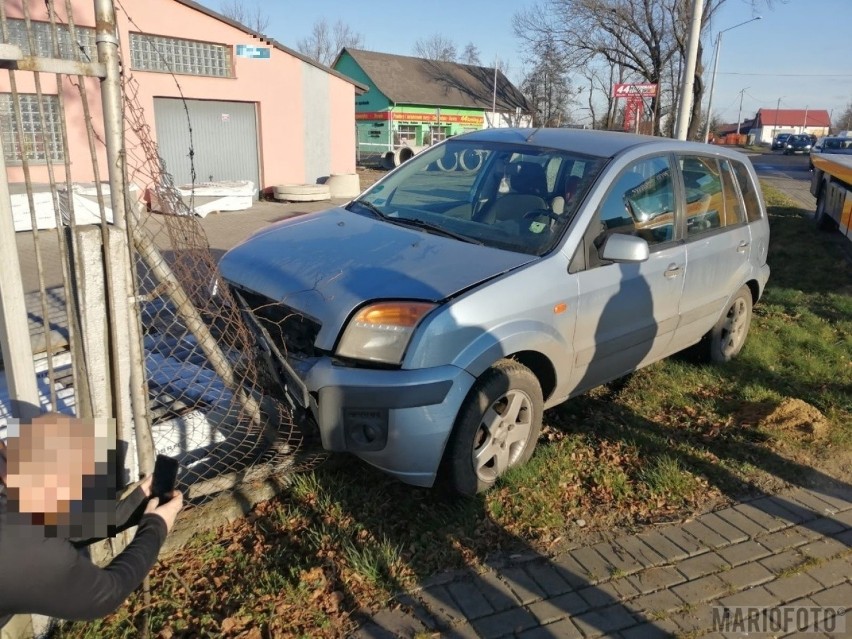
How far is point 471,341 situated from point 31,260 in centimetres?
833

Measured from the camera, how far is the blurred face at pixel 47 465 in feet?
5.98

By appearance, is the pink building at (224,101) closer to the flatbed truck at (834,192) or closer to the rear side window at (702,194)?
the rear side window at (702,194)

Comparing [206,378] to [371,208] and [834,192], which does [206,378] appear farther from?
[834,192]

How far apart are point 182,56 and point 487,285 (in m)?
15.3

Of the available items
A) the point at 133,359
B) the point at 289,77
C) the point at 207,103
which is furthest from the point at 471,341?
the point at 289,77

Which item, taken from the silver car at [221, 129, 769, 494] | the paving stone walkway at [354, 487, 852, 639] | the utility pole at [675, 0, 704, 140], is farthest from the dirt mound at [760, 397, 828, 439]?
the utility pole at [675, 0, 704, 140]

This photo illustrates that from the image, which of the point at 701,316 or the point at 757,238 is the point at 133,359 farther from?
the point at 757,238

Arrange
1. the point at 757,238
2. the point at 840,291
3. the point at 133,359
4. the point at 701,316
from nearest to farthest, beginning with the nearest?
1. the point at 133,359
2. the point at 701,316
3. the point at 757,238
4. the point at 840,291

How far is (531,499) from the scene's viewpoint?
3707 mm

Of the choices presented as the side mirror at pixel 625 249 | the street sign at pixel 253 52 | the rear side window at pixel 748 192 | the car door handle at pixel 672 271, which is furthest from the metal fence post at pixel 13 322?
the street sign at pixel 253 52

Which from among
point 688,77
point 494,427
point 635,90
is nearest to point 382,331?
point 494,427

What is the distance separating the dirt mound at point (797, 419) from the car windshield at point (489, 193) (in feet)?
7.06

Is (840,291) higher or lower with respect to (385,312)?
lower

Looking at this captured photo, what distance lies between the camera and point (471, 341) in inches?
132
